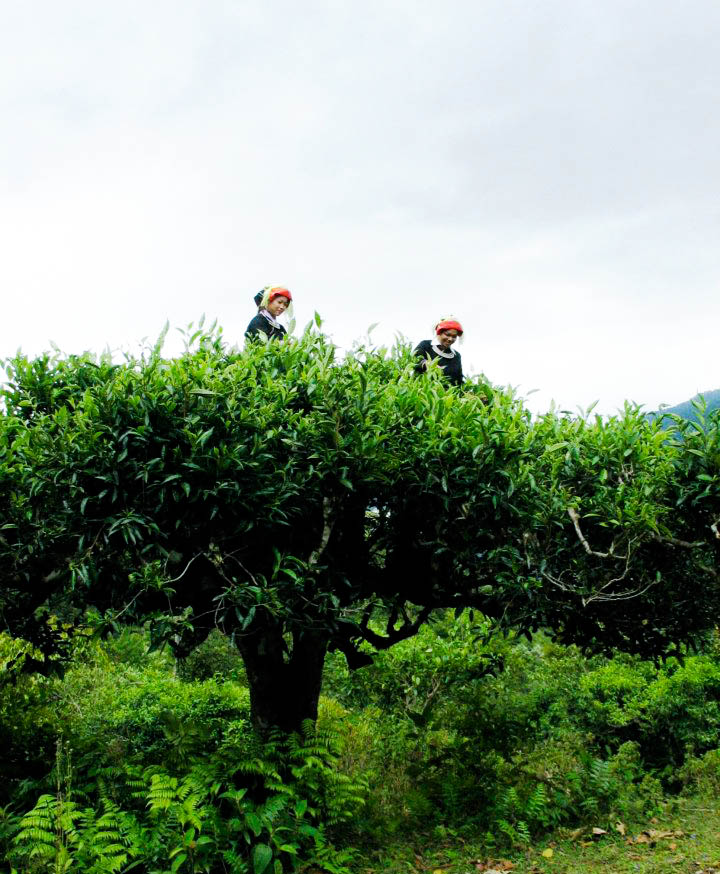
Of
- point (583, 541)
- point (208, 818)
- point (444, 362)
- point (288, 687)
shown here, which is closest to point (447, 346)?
point (444, 362)

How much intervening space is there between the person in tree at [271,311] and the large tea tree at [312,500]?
1.20 meters

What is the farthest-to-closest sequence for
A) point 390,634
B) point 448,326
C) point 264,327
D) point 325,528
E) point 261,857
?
point 448,326, point 390,634, point 264,327, point 261,857, point 325,528

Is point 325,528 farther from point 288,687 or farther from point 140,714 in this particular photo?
point 140,714

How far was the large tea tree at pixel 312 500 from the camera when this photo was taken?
20.4 ft

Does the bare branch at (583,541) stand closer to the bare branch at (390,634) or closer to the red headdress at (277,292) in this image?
the bare branch at (390,634)

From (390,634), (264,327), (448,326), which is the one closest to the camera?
(264,327)

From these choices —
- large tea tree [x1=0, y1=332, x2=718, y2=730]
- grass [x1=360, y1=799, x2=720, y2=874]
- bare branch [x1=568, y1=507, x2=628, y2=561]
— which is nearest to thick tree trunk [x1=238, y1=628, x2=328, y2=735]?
large tea tree [x1=0, y1=332, x2=718, y2=730]

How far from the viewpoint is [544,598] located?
283 inches

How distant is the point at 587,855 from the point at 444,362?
18.3ft

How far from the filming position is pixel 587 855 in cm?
839

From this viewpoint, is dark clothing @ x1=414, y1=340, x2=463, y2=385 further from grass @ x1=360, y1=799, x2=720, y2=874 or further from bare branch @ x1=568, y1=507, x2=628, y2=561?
grass @ x1=360, y1=799, x2=720, y2=874

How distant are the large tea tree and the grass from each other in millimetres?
2439

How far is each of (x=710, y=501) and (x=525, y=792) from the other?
4.48 meters

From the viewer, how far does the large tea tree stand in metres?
6.20
